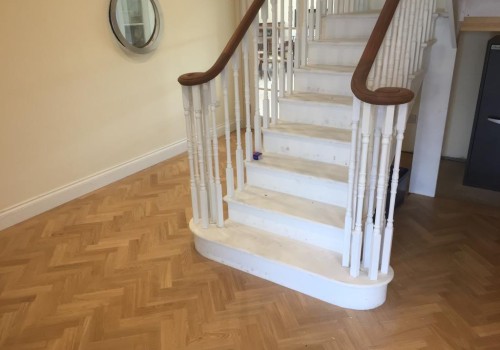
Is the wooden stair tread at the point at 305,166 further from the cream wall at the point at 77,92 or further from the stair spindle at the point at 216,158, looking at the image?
the cream wall at the point at 77,92

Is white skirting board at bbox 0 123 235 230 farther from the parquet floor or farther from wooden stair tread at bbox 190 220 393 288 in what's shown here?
wooden stair tread at bbox 190 220 393 288

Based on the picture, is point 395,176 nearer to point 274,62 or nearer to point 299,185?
point 299,185

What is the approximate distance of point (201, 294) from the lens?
2.37 meters

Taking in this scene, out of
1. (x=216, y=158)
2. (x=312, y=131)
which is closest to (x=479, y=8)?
(x=312, y=131)

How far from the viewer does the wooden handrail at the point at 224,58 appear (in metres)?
2.34

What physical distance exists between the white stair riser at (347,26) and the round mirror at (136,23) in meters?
1.71

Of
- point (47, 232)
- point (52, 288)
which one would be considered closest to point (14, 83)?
point (47, 232)

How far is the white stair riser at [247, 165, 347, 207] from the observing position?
2.52 m

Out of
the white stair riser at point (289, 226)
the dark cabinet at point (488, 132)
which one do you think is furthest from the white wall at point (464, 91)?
the white stair riser at point (289, 226)

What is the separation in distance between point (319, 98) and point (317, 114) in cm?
14

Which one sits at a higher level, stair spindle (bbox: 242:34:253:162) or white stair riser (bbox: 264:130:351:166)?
stair spindle (bbox: 242:34:253:162)

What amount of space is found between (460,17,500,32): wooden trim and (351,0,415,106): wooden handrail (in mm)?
1279

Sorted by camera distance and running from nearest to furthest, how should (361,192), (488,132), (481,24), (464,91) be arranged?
(361,192) → (481,24) → (488,132) → (464,91)

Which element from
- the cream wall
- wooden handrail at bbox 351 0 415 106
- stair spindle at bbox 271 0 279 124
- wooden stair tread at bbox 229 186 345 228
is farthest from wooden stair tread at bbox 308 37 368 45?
the cream wall
